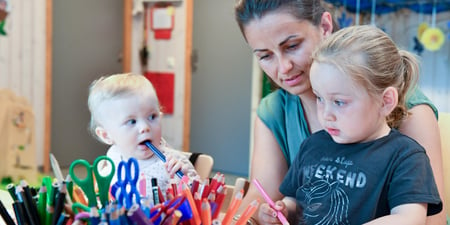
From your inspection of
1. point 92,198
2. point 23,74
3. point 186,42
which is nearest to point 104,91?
point 92,198

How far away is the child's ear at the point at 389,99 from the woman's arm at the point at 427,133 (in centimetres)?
15

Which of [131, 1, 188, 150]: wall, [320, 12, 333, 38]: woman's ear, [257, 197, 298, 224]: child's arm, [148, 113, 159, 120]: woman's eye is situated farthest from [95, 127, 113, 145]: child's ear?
[131, 1, 188, 150]: wall

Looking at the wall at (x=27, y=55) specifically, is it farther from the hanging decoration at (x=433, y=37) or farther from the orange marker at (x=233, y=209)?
the orange marker at (x=233, y=209)

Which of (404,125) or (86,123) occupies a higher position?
(404,125)

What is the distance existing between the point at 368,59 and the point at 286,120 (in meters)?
0.40

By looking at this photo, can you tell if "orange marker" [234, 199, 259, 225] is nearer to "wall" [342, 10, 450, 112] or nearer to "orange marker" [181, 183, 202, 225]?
"orange marker" [181, 183, 202, 225]

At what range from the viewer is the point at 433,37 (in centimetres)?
379

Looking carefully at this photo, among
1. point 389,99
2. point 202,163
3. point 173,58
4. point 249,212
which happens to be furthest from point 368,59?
point 173,58

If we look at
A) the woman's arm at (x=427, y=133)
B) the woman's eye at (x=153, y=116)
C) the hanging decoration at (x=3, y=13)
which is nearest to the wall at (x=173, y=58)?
the hanging decoration at (x=3, y=13)

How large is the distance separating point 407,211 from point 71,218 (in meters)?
0.46

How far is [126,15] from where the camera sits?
4.97 meters

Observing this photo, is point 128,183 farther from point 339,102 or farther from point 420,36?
point 420,36

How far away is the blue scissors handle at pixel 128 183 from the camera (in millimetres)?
607

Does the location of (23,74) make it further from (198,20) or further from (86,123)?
(198,20)
